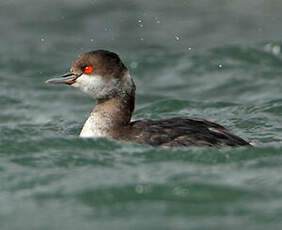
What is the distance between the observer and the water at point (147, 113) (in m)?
7.84

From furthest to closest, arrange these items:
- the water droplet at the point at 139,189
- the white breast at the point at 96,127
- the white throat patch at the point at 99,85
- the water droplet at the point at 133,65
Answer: the water droplet at the point at 133,65 < the white throat patch at the point at 99,85 < the white breast at the point at 96,127 < the water droplet at the point at 139,189

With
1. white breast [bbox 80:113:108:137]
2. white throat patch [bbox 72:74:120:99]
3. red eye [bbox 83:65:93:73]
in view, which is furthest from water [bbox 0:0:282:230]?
red eye [bbox 83:65:93:73]

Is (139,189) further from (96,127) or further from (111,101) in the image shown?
(111,101)

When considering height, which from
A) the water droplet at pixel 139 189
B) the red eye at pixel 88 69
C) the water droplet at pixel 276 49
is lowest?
the water droplet at pixel 139 189

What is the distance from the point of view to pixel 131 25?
1747 centimetres

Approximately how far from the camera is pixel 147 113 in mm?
13234

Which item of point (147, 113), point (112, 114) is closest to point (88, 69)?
point (112, 114)

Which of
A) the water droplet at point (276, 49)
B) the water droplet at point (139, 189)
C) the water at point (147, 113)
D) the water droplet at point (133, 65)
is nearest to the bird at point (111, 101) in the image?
the water at point (147, 113)

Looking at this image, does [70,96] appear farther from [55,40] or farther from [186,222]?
[186,222]

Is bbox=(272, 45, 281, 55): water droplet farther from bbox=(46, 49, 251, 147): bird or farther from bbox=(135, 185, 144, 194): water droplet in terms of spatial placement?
bbox=(135, 185, 144, 194): water droplet

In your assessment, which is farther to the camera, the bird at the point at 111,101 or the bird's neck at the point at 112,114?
the bird's neck at the point at 112,114

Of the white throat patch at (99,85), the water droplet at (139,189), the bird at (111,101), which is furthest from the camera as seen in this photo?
the white throat patch at (99,85)

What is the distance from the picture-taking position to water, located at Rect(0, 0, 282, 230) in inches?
309

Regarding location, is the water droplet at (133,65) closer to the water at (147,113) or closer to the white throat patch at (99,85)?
the water at (147,113)
